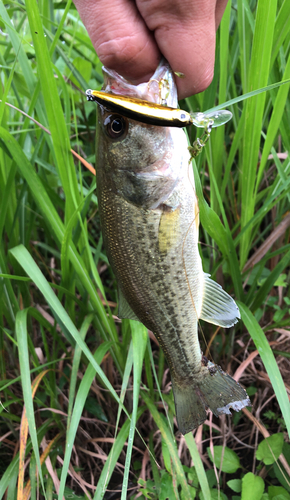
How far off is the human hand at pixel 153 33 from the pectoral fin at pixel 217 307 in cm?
58

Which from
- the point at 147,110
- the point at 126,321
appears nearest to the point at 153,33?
the point at 147,110

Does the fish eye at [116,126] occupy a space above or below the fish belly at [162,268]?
above

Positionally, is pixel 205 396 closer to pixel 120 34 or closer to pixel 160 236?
pixel 160 236

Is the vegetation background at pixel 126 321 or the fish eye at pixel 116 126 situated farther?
the vegetation background at pixel 126 321

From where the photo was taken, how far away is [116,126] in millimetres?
917

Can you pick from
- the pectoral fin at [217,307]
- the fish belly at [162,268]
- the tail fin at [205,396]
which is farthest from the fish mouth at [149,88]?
the tail fin at [205,396]

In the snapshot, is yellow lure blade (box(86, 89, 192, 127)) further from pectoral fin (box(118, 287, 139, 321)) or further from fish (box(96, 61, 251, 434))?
pectoral fin (box(118, 287, 139, 321))

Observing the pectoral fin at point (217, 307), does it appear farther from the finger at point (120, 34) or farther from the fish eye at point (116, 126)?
the finger at point (120, 34)

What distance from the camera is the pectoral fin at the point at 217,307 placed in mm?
1099

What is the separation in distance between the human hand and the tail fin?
844 mm

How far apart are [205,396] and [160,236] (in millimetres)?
525

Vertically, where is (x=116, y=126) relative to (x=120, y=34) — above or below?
below

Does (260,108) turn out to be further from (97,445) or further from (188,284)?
(97,445)

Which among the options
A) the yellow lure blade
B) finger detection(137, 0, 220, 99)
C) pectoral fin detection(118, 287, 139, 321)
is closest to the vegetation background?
pectoral fin detection(118, 287, 139, 321)
